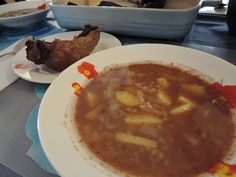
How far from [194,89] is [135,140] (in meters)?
0.27

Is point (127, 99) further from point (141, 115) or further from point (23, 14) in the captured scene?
point (23, 14)

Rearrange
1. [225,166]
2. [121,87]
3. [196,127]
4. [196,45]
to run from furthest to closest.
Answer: [196,45] → [121,87] → [196,127] → [225,166]

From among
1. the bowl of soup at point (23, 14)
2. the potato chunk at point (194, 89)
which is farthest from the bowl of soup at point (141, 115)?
the bowl of soup at point (23, 14)

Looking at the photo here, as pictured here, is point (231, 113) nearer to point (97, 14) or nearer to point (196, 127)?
point (196, 127)

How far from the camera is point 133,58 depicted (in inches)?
33.6

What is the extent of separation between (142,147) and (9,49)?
0.83 m

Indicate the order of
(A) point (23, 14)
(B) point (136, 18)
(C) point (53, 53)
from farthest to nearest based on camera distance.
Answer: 1. (A) point (23, 14)
2. (B) point (136, 18)
3. (C) point (53, 53)

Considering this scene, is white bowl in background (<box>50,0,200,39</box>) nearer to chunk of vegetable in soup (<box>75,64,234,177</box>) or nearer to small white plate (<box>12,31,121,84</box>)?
small white plate (<box>12,31,121,84</box>)

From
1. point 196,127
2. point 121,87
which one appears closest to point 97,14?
point 121,87

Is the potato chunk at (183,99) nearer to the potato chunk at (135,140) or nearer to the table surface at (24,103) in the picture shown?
the potato chunk at (135,140)

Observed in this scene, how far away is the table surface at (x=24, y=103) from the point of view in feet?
1.94

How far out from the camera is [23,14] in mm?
1423

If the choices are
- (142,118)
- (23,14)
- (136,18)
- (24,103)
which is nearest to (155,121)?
(142,118)

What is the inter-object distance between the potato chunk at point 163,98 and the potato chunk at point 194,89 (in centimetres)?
7
